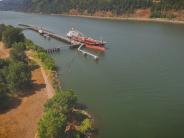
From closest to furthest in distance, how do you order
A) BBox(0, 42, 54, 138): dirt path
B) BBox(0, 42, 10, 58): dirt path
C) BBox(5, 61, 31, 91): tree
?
BBox(0, 42, 54, 138): dirt path, BBox(5, 61, 31, 91): tree, BBox(0, 42, 10, 58): dirt path

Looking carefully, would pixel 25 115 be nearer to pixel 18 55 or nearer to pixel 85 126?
pixel 85 126

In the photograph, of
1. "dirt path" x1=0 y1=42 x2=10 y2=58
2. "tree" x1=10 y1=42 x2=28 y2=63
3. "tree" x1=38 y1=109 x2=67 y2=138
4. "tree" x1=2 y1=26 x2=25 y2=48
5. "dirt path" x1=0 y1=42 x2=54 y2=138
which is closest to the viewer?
"tree" x1=38 y1=109 x2=67 y2=138

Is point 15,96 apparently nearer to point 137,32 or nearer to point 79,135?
point 79,135

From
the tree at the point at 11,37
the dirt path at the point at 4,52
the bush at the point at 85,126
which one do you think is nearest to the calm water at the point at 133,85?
the bush at the point at 85,126

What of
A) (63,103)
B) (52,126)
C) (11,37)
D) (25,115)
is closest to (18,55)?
(11,37)

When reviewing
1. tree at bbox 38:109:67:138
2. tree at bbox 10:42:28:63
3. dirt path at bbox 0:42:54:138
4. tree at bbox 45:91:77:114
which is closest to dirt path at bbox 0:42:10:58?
tree at bbox 10:42:28:63

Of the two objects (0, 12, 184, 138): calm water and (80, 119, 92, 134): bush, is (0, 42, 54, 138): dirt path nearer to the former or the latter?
(0, 12, 184, 138): calm water

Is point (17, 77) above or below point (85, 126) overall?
above
